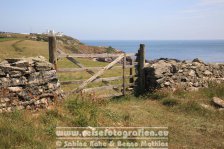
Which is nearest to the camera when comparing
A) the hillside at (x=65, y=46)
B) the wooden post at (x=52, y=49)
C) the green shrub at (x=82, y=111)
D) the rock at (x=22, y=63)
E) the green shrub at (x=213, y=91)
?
the green shrub at (x=82, y=111)

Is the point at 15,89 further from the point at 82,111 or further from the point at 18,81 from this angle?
the point at 82,111

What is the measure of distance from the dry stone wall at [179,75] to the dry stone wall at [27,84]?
529cm

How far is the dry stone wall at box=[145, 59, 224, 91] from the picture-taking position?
13.1 meters

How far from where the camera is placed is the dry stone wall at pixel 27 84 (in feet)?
26.0

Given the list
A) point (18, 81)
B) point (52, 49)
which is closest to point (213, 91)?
point (52, 49)

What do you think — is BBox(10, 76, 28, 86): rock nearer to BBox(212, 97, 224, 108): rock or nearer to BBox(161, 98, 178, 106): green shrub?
BBox(161, 98, 178, 106): green shrub

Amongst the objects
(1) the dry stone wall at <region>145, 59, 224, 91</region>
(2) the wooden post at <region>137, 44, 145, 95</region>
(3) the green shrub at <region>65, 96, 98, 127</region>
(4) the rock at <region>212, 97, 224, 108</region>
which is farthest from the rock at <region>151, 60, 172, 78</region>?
(3) the green shrub at <region>65, 96, 98, 127</region>

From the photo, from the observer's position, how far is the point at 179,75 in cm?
1356

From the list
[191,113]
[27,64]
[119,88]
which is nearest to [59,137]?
[27,64]

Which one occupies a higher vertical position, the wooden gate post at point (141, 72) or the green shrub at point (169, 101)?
the wooden gate post at point (141, 72)

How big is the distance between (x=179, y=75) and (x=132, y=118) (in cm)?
502

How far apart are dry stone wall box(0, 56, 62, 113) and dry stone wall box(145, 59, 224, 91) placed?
529 centimetres

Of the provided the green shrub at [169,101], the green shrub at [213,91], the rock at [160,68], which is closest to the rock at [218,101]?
the green shrub at [213,91]

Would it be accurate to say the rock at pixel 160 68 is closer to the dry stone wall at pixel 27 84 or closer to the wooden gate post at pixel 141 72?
the wooden gate post at pixel 141 72
